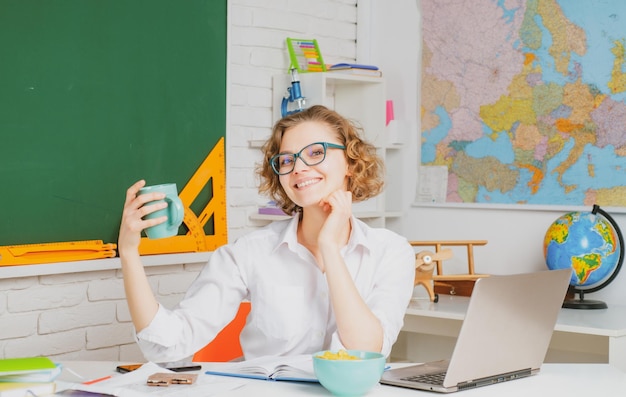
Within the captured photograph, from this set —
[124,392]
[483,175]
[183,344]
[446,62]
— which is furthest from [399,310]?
[446,62]

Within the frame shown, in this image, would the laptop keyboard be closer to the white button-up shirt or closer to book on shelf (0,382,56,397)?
the white button-up shirt

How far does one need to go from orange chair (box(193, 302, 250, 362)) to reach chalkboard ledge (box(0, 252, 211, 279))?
0.69 metres

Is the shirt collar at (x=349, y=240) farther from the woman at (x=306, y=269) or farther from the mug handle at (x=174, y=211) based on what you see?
the mug handle at (x=174, y=211)

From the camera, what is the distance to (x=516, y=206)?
11.5 feet

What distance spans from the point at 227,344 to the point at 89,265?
29.0 inches

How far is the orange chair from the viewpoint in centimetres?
241

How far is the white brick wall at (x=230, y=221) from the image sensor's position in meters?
2.90

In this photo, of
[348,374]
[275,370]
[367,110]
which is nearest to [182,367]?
[275,370]

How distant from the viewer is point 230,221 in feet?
11.5

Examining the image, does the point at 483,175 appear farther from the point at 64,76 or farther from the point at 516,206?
the point at 64,76

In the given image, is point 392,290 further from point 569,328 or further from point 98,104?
point 98,104

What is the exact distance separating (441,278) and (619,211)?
2.25 ft

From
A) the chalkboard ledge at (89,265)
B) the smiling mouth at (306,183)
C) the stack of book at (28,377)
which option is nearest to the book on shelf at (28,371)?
the stack of book at (28,377)

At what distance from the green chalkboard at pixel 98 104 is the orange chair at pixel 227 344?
2.52 feet
